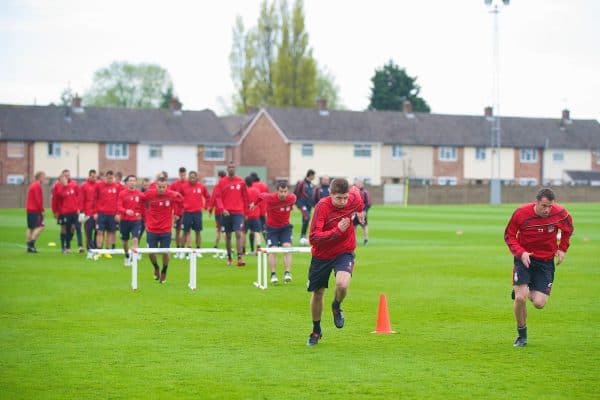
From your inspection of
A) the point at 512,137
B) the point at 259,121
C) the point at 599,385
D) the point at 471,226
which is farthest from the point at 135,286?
the point at 512,137

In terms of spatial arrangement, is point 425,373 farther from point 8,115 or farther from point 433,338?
point 8,115

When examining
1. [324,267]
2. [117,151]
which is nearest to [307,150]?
[117,151]

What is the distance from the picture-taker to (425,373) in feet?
36.2

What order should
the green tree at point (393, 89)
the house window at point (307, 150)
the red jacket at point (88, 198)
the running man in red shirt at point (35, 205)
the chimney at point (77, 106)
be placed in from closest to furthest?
the red jacket at point (88, 198)
the running man in red shirt at point (35, 205)
the chimney at point (77, 106)
the house window at point (307, 150)
the green tree at point (393, 89)

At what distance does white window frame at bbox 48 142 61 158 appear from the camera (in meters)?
85.7

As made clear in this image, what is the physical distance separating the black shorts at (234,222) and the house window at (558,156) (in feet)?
280

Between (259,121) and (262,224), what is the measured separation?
221 feet

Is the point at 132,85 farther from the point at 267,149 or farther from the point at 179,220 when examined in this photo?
the point at 179,220

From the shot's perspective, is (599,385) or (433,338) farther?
(433,338)

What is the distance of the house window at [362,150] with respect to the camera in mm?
94562

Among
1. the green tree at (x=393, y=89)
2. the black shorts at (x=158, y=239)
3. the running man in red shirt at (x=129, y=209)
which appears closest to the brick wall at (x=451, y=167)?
the green tree at (x=393, y=89)

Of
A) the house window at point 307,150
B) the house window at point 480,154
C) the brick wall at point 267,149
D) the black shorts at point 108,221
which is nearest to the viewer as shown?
the black shorts at point 108,221

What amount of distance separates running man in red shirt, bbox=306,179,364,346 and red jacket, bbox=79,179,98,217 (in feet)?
51.5

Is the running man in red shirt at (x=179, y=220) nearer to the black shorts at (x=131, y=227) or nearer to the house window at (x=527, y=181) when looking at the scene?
the black shorts at (x=131, y=227)
